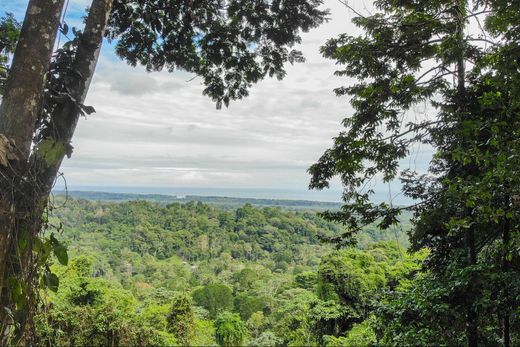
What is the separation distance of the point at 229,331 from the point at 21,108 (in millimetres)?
16045

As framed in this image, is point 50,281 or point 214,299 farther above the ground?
point 50,281

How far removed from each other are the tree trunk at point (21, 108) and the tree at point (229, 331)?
1575 centimetres

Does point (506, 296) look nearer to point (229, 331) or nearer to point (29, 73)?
point (29, 73)

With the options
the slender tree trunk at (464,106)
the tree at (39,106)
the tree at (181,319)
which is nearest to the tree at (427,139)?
the slender tree trunk at (464,106)

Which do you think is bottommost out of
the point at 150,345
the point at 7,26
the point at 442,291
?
the point at 150,345

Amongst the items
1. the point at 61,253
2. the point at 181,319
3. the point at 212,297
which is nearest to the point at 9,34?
the point at 61,253

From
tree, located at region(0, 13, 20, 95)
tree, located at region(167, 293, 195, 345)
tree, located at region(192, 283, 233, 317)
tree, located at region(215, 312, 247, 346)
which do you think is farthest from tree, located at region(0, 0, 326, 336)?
tree, located at region(192, 283, 233, 317)

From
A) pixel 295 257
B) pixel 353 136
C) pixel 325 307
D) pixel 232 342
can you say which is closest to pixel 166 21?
pixel 353 136

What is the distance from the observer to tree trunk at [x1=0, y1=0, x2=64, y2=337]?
3.94ft

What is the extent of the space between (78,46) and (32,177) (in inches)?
26.2

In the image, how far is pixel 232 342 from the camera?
51.2 ft

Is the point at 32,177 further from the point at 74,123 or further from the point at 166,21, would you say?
the point at 166,21

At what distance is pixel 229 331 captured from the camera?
15.8 m

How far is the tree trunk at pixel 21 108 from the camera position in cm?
120
